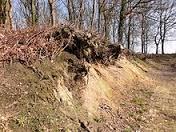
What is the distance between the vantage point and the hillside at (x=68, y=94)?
6.77 m

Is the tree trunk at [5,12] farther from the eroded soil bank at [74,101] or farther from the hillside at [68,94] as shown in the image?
the eroded soil bank at [74,101]

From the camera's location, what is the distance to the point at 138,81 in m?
14.1

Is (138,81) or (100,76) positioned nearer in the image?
(100,76)

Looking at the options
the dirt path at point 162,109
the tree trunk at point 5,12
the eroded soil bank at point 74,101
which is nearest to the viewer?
the eroded soil bank at point 74,101

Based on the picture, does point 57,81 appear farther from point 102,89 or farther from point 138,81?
point 138,81

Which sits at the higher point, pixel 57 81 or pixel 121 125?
pixel 57 81

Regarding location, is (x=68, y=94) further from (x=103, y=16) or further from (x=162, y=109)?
(x=103, y=16)

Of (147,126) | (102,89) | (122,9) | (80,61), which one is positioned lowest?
(147,126)

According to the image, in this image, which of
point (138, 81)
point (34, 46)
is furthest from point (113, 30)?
point (34, 46)

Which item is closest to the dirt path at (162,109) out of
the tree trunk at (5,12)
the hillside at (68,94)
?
the hillside at (68,94)

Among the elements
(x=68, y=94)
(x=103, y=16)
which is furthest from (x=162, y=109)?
(x=103, y=16)

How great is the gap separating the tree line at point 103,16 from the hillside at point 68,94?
1.30m

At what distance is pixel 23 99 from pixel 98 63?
209 inches

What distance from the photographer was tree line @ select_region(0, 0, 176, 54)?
11793 millimetres
